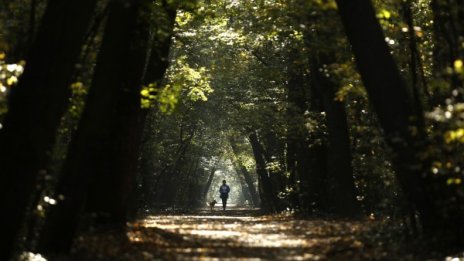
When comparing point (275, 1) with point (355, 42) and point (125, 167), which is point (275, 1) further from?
point (355, 42)

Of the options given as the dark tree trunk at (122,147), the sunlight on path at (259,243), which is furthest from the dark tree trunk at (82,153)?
the dark tree trunk at (122,147)

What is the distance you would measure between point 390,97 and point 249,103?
73.7 feet

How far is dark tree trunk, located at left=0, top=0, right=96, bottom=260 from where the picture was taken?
28.3ft

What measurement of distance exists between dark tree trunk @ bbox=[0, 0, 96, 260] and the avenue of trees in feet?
0.06

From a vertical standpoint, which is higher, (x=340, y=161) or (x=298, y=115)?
(x=298, y=115)

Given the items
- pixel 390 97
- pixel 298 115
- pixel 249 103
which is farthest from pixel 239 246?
pixel 249 103

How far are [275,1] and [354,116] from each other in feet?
16.8

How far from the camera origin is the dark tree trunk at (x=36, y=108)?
8.64 metres

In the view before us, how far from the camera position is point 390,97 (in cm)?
1168

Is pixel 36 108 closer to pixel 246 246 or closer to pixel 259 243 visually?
pixel 246 246

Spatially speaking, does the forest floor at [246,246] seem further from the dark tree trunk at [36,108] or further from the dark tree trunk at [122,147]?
the dark tree trunk at [36,108]

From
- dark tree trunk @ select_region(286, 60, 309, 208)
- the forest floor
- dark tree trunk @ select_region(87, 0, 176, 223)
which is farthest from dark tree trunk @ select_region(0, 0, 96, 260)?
dark tree trunk @ select_region(286, 60, 309, 208)

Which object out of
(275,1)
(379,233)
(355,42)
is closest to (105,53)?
(355,42)

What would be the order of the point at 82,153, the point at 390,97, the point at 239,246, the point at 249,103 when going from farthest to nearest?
the point at 249,103
the point at 239,246
the point at 390,97
the point at 82,153
